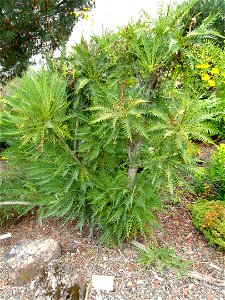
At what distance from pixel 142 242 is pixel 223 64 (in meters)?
2.52

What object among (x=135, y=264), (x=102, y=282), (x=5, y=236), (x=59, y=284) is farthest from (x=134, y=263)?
(x=5, y=236)

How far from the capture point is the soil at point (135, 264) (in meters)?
2.01

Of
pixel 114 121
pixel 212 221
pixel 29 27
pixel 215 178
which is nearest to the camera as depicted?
pixel 114 121

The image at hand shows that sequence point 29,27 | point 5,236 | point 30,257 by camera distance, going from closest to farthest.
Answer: point 30,257 → point 5,236 → point 29,27

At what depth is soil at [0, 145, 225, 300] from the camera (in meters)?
2.01

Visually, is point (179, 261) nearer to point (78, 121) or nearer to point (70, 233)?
point (70, 233)

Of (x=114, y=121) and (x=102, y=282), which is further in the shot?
(x=102, y=282)

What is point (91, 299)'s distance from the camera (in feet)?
6.42

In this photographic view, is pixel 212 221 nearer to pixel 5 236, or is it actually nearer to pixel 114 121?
pixel 114 121

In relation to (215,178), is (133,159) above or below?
above

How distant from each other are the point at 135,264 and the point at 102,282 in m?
0.26

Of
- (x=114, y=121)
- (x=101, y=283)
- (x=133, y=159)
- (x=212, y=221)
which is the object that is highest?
(x=114, y=121)

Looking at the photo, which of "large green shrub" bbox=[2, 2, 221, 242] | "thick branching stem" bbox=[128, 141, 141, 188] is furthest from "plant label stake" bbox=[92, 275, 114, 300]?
"thick branching stem" bbox=[128, 141, 141, 188]

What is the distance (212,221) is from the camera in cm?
231
